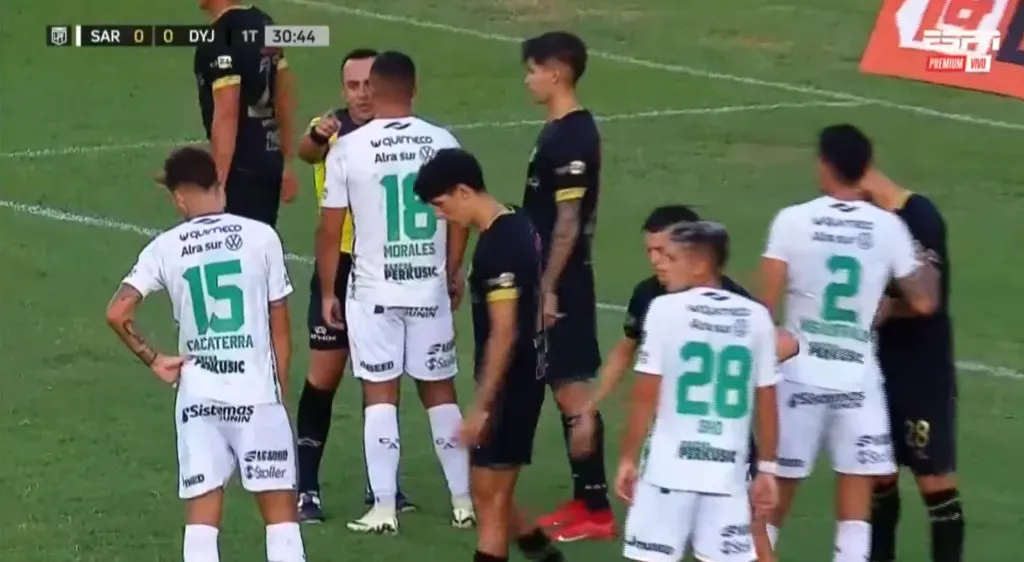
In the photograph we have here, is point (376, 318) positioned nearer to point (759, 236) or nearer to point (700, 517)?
point (700, 517)

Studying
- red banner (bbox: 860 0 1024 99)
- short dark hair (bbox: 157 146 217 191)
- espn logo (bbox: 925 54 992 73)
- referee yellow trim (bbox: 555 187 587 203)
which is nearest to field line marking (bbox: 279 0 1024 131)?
red banner (bbox: 860 0 1024 99)

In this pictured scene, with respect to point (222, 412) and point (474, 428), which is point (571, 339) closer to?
point (474, 428)

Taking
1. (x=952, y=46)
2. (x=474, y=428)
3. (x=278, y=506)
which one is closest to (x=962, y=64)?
(x=952, y=46)

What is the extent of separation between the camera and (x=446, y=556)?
915 cm

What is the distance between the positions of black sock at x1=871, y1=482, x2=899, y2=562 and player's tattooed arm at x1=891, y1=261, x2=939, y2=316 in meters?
1.11

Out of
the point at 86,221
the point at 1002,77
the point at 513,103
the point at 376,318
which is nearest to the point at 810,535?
the point at 376,318

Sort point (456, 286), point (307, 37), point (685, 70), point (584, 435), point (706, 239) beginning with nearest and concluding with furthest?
point (706, 239), point (584, 435), point (456, 286), point (685, 70), point (307, 37)

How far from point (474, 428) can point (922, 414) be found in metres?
2.05

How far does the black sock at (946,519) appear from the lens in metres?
8.66

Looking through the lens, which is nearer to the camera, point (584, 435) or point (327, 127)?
point (584, 435)

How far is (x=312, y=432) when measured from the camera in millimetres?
9789

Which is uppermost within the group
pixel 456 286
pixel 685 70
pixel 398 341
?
pixel 685 70

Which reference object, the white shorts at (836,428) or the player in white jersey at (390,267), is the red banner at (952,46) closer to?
the player in white jersey at (390,267)

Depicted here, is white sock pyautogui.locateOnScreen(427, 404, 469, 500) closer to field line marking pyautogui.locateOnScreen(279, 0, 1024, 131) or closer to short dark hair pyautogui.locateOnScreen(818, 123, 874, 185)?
short dark hair pyautogui.locateOnScreen(818, 123, 874, 185)
